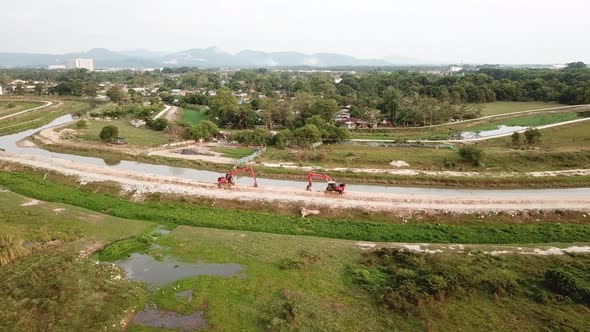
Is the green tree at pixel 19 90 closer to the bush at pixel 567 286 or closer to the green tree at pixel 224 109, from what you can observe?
the green tree at pixel 224 109

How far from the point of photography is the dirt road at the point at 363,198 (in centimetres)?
2552

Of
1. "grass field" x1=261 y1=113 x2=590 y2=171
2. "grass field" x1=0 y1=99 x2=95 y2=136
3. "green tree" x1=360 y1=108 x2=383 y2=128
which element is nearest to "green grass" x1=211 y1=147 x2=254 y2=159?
"grass field" x1=261 y1=113 x2=590 y2=171

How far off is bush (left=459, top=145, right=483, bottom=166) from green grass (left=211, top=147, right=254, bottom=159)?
2141 cm

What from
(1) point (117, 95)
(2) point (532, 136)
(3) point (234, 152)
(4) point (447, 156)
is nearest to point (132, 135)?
(3) point (234, 152)

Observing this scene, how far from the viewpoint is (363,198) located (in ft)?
89.5

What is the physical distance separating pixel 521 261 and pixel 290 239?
11477mm

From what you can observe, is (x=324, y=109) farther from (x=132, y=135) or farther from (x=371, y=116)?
(x=132, y=135)

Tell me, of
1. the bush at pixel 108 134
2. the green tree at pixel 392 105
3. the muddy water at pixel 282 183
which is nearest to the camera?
the muddy water at pixel 282 183

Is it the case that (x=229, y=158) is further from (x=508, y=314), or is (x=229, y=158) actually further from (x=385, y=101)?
(x=385, y=101)

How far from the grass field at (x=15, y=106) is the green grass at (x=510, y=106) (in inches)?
3295

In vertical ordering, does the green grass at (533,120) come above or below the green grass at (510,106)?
below

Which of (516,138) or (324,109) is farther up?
(324,109)

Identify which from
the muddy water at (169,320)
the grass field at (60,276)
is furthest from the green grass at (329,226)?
the muddy water at (169,320)

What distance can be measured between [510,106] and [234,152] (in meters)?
60.5
